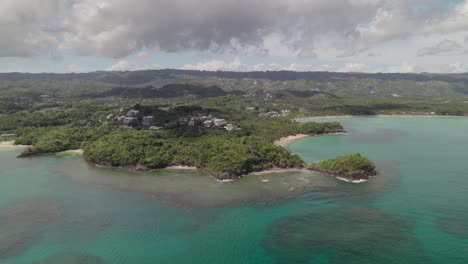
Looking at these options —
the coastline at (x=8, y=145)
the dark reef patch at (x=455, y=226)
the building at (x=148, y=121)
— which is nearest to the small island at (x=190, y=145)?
the building at (x=148, y=121)

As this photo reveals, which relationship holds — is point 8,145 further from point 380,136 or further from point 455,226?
→ point 380,136

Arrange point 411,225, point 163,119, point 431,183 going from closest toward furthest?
A: point 411,225 < point 431,183 < point 163,119

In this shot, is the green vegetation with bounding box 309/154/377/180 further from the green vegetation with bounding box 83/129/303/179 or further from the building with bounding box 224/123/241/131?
the building with bounding box 224/123/241/131

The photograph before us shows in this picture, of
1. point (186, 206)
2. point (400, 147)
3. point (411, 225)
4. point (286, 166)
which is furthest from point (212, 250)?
point (400, 147)

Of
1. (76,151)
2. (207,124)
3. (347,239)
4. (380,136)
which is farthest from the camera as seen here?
(380,136)

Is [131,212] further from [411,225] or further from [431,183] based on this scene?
[431,183]

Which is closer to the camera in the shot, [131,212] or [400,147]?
[131,212]

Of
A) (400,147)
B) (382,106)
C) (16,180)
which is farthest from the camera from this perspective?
(382,106)

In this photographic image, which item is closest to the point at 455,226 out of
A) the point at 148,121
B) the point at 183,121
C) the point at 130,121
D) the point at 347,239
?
the point at 347,239
